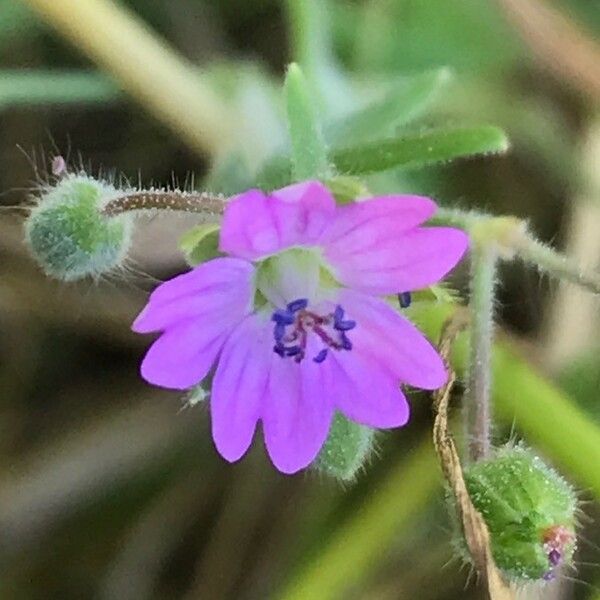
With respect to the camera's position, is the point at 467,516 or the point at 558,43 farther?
the point at 558,43

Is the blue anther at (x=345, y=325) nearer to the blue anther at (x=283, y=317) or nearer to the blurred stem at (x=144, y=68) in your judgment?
the blue anther at (x=283, y=317)

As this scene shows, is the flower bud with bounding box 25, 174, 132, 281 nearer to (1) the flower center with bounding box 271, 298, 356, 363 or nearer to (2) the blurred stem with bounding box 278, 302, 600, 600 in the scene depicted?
(1) the flower center with bounding box 271, 298, 356, 363

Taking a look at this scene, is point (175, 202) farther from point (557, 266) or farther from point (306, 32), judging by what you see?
point (306, 32)

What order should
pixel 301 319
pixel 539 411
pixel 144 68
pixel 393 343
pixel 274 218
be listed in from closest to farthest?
pixel 274 218 → pixel 393 343 → pixel 301 319 → pixel 539 411 → pixel 144 68

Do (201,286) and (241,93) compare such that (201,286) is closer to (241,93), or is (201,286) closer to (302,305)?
(302,305)

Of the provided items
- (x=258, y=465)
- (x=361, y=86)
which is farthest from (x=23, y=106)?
(x=258, y=465)

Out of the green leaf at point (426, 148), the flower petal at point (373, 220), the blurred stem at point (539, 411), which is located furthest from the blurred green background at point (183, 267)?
the flower petal at point (373, 220)

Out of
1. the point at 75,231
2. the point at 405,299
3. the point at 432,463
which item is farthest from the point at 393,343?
the point at 432,463
